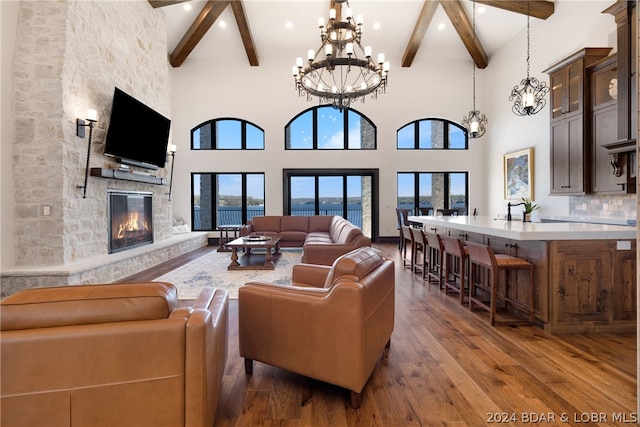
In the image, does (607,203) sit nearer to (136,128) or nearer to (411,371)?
(411,371)

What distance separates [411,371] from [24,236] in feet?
16.3

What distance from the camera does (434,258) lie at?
16.4 ft

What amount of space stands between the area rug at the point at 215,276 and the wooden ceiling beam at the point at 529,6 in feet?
23.1

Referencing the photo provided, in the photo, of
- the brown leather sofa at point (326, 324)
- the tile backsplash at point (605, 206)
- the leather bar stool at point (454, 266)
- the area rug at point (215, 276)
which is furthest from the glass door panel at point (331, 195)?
the brown leather sofa at point (326, 324)

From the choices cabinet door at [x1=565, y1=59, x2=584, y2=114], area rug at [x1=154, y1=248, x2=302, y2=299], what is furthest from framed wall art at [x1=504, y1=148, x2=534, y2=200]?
area rug at [x1=154, y1=248, x2=302, y2=299]

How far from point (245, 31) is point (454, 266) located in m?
7.44

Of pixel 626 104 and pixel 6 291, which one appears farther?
pixel 626 104

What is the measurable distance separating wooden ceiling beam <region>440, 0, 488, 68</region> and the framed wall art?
2979 millimetres

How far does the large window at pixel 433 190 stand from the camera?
9.34 meters

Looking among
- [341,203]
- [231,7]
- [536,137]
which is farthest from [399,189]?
[231,7]

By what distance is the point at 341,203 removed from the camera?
941 cm

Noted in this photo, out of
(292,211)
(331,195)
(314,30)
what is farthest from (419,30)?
(292,211)

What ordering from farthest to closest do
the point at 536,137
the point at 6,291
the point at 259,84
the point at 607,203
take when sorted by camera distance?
the point at 259,84 < the point at 536,137 < the point at 607,203 < the point at 6,291

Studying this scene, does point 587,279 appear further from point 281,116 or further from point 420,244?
point 281,116
